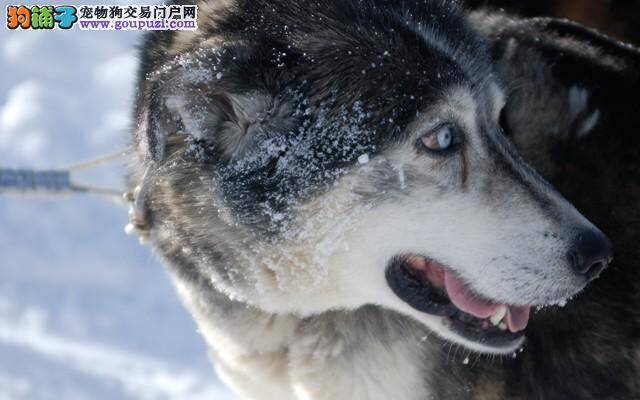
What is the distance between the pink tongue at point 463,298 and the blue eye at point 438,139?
0.33 metres

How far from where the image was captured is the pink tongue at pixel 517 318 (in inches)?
80.8

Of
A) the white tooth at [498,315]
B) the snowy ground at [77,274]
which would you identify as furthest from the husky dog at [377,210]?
the snowy ground at [77,274]

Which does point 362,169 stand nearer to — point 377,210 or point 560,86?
point 377,210

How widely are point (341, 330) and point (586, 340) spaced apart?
73 centimetres

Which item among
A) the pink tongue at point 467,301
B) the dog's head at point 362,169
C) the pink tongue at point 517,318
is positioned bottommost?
the pink tongue at point 517,318

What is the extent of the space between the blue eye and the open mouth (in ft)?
0.95

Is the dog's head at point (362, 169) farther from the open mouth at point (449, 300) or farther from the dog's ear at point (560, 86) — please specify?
the dog's ear at point (560, 86)

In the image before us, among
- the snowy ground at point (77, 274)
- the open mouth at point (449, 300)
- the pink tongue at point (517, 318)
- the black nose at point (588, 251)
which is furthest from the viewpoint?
the snowy ground at point (77, 274)

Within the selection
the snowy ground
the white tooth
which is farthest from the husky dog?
A: the snowy ground

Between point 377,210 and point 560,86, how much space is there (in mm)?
938

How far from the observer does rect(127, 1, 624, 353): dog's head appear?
6.06 feet

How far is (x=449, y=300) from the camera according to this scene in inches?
77.2

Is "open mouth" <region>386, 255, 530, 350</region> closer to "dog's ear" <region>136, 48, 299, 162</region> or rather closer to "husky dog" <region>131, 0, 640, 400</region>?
"husky dog" <region>131, 0, 640, 400</region>

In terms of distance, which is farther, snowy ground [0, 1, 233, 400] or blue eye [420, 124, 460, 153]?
snowy ground [0, 1, 233, 400]
